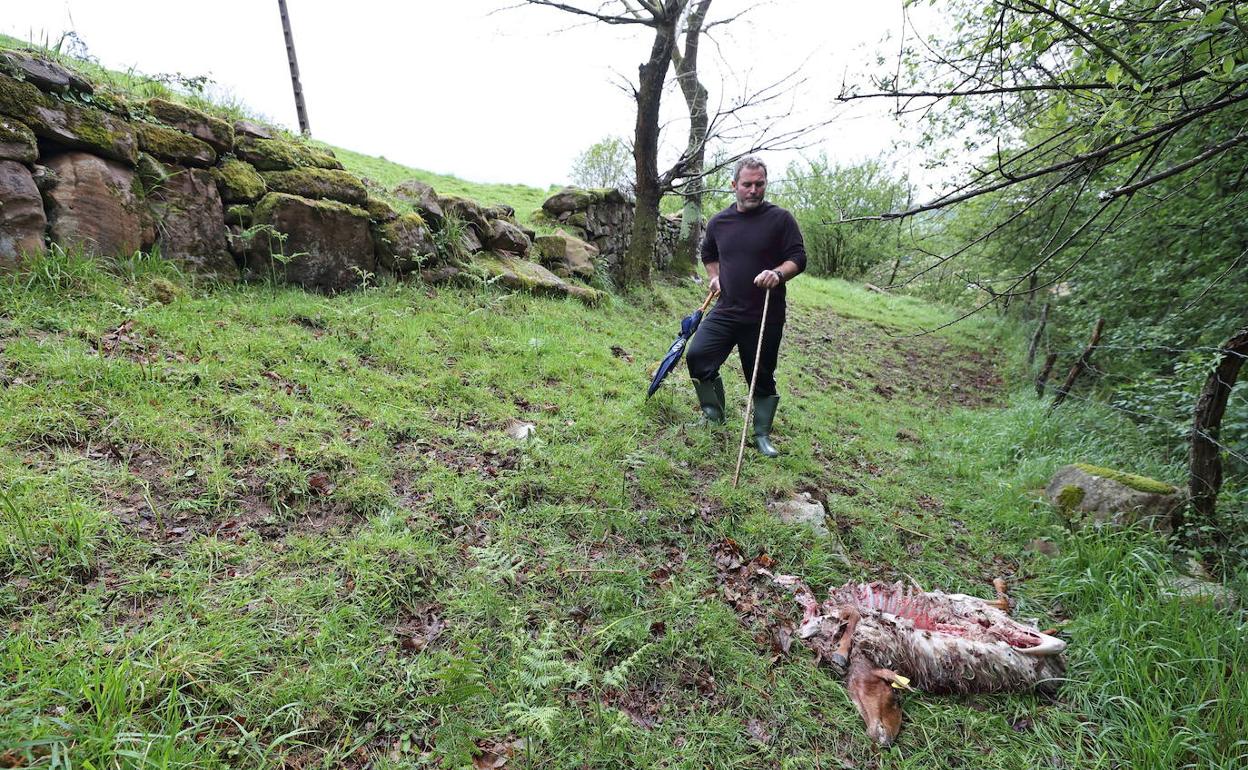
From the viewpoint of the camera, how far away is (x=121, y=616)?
207 centimetres

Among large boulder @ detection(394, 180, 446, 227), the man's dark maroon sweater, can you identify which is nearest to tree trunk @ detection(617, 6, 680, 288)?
large boulder @ detection(394, 180, 446, 227)

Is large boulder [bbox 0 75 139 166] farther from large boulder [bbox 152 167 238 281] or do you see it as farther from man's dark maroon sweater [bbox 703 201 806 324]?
man's dark maroon sweater [bbox 703 201 806 324]

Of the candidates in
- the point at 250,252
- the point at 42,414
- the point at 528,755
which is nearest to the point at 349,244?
the point at 250,252

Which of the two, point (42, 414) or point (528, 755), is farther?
point (42, 414)

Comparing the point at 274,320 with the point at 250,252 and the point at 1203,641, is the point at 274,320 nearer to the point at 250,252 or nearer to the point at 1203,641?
the point at 250,252

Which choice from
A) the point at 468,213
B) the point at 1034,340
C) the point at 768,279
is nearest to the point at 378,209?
the point at 468,213

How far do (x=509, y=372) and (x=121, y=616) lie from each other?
124 inches

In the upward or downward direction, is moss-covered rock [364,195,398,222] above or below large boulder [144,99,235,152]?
below

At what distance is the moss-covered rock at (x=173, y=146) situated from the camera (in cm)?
435

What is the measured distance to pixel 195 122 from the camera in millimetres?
4723

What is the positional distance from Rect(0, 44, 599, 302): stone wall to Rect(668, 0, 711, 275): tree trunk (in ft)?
13.3

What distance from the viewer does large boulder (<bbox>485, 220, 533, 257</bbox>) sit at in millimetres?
6980

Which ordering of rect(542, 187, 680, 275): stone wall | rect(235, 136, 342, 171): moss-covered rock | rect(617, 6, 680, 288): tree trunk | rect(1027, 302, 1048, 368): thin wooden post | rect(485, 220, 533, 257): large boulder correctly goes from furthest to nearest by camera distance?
rect(1027, 302, 1048, 368): thin wooden post
rect(542, 187, 680, 275): stone wall
rect(617, 6, 680, 288): tree trunk
rect(485, 220, 533, 257): large boulder
rect(235, 136, 342, 171): moss-covered rock

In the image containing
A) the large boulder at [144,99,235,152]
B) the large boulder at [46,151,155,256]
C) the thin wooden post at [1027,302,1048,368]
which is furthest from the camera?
the thin wooden post at [1027,302,1048,368]
